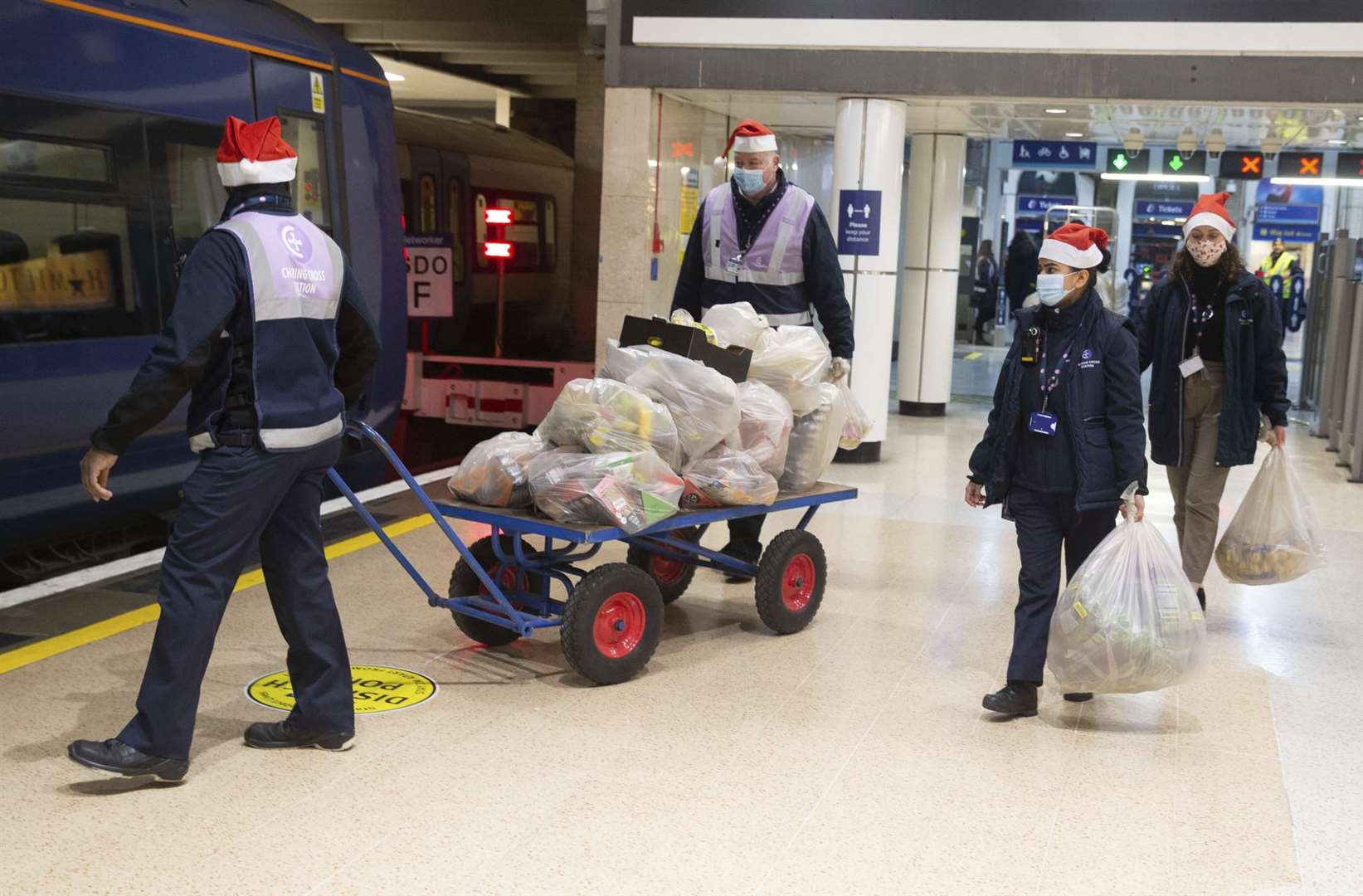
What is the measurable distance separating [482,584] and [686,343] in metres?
1.17

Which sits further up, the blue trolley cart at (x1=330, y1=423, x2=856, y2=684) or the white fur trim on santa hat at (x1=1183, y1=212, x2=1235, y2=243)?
the white fur trim on santa hat at (x1=1183, y1=212, x2=1235, y2=243)

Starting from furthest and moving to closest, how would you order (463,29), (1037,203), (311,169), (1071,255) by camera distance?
(1037,203) → (463,29) → (311,169) → (1071,255)

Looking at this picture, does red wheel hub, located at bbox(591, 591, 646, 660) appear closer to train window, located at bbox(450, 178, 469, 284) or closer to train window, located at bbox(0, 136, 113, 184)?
train window, located at bbox(0, 136, 113, 184)

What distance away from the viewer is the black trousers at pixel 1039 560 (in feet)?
15.9

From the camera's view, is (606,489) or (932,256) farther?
(932,256)

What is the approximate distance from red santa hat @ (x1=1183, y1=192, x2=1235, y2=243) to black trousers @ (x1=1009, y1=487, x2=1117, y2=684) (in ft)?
5.48

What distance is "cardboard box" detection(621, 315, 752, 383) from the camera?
5383mm

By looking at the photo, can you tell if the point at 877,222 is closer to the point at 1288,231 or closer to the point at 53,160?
the point at 53,160

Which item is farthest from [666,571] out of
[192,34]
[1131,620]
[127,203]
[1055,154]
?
[1055,154]

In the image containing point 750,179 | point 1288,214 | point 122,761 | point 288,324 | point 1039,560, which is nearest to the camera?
point 122,761

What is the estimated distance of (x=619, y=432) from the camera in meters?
5.06

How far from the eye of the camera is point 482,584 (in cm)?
536

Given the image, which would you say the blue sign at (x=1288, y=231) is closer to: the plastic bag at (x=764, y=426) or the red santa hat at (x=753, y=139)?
the red santa hat at (x=753, y=139)

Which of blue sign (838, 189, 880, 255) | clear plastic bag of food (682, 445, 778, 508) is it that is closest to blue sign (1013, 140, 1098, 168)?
blue sign (838, 189, 880, 255)
